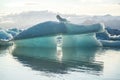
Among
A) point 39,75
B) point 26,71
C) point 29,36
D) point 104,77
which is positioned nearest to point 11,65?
point 26,71

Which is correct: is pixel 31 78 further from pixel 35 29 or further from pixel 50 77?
pixel 35 29

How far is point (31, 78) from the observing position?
1369 centimetres

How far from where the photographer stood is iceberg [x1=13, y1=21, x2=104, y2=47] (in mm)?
27003

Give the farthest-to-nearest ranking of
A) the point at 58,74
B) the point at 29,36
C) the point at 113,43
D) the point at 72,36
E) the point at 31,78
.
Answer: the point at 113,43 < the point at 72,36 < the point at 29,36 < the point at 58,74 < the point at 31,78

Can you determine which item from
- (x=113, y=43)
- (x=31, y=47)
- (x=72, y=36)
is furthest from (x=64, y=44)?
(x=113, y=43)

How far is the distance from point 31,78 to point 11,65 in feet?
13.2

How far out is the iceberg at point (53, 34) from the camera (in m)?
27.0

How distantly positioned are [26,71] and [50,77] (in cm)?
184

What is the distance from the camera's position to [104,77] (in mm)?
14234

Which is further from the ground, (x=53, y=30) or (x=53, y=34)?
(x=53, y=30)

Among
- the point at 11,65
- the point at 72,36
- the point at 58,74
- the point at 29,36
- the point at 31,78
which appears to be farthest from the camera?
the point at 72,36

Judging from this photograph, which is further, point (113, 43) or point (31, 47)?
point (113, 43)

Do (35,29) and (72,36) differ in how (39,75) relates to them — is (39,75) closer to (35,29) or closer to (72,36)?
(35,29)

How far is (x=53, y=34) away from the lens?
2714 cm
